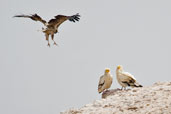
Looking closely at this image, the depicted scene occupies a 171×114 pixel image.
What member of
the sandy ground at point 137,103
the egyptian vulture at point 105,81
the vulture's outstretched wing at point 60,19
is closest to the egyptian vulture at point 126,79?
the egyptian vulture at point 105,81

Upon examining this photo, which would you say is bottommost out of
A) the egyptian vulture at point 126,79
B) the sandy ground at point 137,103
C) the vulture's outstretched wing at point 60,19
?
the sandy ground at point 137,103

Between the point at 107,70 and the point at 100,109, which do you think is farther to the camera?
the point at 107,70

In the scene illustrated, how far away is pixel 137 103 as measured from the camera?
1548cm

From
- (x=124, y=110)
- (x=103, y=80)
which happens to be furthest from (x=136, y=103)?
(x=103, y=80)

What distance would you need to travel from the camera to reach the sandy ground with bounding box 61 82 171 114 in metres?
14.9

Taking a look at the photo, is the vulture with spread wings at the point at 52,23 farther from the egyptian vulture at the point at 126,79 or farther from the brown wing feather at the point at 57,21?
the egyptian vulture at the point at 126,79

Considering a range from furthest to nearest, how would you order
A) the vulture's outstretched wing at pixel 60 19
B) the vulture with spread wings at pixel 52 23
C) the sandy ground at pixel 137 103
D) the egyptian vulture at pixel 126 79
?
1. the vulture with spread wings at pixel 52 23
2. the vulture's outstretched wing at pixel 60 19
3. the egyptian vulture at pixel 126 79
4. the sandy ground at pixel 137 103

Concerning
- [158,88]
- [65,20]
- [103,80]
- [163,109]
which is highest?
[65,20]

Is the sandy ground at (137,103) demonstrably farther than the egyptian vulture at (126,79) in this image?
No

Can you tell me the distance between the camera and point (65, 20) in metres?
24.7

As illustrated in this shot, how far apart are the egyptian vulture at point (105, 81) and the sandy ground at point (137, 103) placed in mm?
2154

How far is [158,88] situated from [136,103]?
4.18 feet

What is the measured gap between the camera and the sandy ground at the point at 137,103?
48.8ft

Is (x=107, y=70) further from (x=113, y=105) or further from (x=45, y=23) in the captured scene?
(x=45, y=23)
